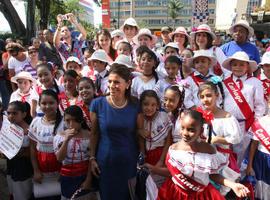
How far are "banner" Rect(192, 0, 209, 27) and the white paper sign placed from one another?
5376 millimetres

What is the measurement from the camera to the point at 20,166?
10.8 ft

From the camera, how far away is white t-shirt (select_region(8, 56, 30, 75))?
5609 millimetres

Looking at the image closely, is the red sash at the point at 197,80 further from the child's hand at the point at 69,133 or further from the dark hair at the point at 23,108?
the dark hair at the point at 23,108

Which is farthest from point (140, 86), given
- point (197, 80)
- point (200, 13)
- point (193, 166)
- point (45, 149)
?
point (200, 13)

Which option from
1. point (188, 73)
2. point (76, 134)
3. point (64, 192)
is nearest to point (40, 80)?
point (76, 134)

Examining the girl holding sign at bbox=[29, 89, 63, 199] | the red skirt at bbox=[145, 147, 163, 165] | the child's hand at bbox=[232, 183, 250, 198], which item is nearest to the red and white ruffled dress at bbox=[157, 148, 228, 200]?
the child's hand at bbox=[232, 183, 250, 198]

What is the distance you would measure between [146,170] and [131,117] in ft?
1.61

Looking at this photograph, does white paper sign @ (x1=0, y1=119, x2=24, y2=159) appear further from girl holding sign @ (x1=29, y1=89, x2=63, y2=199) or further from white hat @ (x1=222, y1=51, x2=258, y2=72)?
white hat @ (x1=222, y1=51, x2=258, y2=72)

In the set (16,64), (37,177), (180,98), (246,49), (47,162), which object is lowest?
(37,177)

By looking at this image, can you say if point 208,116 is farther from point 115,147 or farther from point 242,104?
point 115,147

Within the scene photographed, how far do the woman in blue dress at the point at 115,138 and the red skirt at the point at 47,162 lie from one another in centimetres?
61

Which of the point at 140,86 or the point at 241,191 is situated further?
the point at 140,86

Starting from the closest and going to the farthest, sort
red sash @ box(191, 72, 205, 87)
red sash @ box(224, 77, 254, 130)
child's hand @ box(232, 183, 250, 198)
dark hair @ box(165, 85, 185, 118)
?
child's hand @ box(232, 183, 250, 198) < dark hair @ box(165, 85, 185, 118) < red sash @ box(224, 77, 254, 130) < red sash @ box(191, 72, 205, 87)

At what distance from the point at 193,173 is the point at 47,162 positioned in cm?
164
